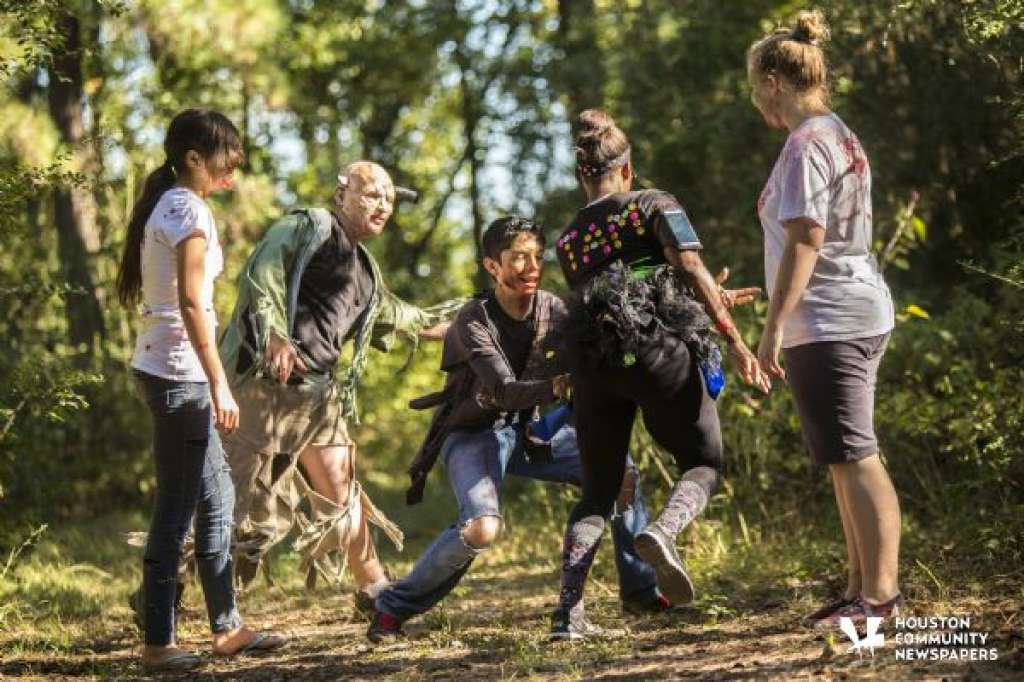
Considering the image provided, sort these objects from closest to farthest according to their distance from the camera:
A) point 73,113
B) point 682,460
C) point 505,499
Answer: point 682,460 < point 505,499 < point 73,113

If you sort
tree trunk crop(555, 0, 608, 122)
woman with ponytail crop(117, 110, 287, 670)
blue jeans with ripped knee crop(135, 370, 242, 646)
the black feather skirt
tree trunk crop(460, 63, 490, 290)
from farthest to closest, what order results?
tree trunk crop(460, 63, 490, 290) < tree trunk crop(555, 0, 608, 122) < blue jeans with ripped knee crop(135, 370, 242, 646) < woman with ponytail crop(117, 110, 287, 670) < the black feather skirt

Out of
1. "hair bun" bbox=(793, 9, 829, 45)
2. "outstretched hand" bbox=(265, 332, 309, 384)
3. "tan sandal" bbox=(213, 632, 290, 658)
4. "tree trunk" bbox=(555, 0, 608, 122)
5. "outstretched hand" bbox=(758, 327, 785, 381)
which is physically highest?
"tree trunk" bbox=(555, 0, 608, 122)

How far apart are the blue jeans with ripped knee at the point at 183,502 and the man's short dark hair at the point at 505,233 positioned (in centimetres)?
113

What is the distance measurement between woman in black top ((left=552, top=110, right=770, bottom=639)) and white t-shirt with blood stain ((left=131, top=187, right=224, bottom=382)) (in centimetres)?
120

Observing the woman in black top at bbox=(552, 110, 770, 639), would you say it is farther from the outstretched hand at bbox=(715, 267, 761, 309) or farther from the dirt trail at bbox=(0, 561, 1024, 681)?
the dirt trail at bbox=(0, 561, 1024, 681)

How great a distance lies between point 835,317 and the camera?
14.0 ft

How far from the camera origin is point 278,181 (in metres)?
17.7

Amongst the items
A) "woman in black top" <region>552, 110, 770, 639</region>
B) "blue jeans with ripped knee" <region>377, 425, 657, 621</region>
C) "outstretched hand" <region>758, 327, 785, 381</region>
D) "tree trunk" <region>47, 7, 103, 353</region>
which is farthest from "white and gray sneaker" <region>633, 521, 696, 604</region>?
"tree trunk" <region>47, 7, 103, 353</region>

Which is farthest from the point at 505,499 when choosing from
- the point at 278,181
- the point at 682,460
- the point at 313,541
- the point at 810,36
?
the point at 278,181

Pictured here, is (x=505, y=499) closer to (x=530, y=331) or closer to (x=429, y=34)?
(x=530, y=331)

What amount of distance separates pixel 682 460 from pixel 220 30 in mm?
9785

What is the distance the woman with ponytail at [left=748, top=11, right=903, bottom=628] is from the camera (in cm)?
421

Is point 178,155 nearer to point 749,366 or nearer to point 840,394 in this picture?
point 749,366

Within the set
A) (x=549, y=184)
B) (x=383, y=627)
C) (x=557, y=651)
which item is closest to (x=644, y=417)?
(x=557, y=651)
